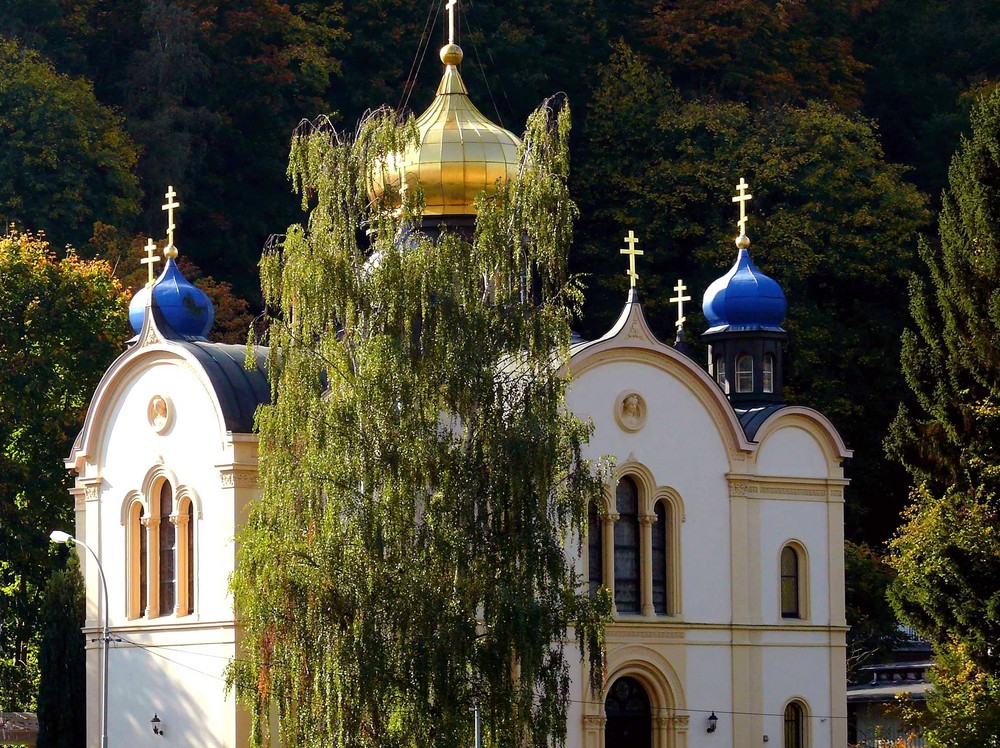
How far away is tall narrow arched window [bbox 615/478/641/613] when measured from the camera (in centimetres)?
3356

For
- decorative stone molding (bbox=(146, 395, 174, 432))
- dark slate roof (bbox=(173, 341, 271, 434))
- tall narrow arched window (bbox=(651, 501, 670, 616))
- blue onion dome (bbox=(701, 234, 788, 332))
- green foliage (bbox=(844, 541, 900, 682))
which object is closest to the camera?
dark slate roof (bbox=(173, 341, 271, 434))

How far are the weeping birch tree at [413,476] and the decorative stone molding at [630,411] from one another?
5636mm

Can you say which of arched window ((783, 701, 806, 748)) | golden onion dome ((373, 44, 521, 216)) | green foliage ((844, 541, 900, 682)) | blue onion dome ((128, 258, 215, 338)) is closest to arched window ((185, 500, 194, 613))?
blue onion dome ((128, 258, 215, 338))

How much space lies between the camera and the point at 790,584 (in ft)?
116

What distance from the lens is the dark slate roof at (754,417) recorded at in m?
35.3

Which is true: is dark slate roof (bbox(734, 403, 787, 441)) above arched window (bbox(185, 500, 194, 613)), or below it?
above

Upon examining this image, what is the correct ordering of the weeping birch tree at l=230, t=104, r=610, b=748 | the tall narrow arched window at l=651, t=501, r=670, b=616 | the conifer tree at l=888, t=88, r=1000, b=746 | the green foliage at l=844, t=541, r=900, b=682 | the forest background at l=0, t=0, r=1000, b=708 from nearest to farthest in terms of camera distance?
the weeping birch tree at l=230, t=104, r=610, b=748
the conifer tree at l=888, t=88, r=1000, b=746
the tall narrow arched window at l=651, t=501, r=670, b=616
the green foliage at l=844, t=541, r=900, b=682
the forest background at l=0, t=0, r=1000, b=708

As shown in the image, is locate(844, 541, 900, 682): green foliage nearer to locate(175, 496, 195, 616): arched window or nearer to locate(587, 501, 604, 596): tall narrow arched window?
locate(587, 501, 604, 596): tall narrow arched window

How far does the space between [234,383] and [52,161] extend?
1695 centimetres

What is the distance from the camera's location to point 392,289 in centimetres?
2702

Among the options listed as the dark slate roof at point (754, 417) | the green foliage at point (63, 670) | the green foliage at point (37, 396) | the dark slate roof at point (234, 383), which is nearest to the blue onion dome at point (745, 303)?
the dark slate roof at point (754, 417)

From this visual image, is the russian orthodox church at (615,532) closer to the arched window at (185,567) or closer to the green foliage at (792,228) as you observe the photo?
the arched window at (185,567)

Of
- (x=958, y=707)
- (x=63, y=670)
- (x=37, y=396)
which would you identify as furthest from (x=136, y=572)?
(x=958, y=707)

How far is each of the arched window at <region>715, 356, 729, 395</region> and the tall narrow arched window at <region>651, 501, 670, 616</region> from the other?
13.2ft
